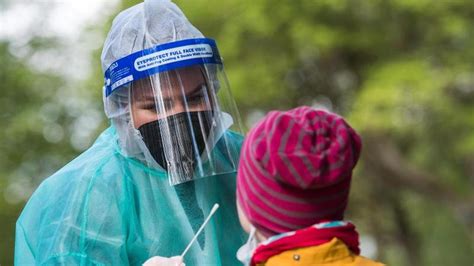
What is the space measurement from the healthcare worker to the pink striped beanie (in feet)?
2.24

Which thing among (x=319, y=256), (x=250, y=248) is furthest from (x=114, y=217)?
(x=319, y=256)

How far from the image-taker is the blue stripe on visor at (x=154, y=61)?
280cm

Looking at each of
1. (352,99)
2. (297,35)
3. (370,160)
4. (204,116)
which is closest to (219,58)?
(204,116)

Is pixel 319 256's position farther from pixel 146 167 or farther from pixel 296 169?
pixel 146 167

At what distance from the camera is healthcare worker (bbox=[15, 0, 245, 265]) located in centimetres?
272

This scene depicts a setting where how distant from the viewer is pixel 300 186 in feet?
6.73

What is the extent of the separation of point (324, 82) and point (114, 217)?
13.7m

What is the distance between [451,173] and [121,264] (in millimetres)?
17070

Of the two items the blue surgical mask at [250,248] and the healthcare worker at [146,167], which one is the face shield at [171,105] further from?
the blue surgical mask at [250,248]

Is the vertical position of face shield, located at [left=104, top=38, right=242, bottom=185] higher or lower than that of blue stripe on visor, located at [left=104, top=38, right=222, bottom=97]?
lower

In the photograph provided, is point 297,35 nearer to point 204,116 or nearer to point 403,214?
point 403,214

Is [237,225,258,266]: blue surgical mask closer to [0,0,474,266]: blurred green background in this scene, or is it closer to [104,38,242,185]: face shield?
[104,38,242,185]: face shield

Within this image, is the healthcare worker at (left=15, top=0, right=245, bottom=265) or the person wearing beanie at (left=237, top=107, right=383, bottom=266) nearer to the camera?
the person wearing beanie at (left=237, top=107, right=383, bottom=266)

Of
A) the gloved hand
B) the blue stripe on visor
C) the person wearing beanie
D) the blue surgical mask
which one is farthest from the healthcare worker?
the person wearing beanie
